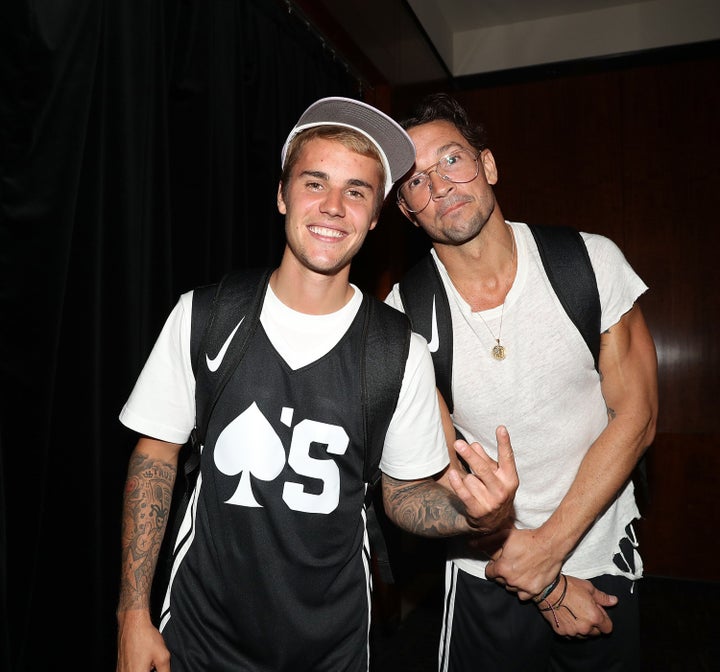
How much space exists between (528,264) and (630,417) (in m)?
0.51

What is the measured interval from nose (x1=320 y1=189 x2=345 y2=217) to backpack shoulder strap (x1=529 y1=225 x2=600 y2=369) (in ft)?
2.05

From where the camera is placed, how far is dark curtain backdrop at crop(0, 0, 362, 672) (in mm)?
1418

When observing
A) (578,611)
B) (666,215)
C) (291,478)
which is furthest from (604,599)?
(666,215)

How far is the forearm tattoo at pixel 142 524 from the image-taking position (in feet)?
4.13

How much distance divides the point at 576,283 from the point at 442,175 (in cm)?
51

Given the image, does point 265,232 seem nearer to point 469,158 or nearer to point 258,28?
point 258,28

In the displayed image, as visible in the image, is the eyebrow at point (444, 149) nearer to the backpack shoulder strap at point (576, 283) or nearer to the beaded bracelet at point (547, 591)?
the backpack shoulder strap at point (576, 283)

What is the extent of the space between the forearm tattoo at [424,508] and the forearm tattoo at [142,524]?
0.54 meters

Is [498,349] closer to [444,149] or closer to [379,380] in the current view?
[379,380]

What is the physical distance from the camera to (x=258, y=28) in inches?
98.3

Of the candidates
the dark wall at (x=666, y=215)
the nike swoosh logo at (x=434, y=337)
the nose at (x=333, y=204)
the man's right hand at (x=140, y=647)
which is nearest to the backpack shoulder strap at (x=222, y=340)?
the nose at (x=333, y=204)

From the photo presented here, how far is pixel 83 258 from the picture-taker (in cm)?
161

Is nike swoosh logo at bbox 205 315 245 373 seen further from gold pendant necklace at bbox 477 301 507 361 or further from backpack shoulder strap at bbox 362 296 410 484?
gold pendant necklace at bbox 477 301 507 361

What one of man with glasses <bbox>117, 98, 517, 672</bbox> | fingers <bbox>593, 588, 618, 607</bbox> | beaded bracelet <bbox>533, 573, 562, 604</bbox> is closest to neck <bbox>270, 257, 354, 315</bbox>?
man with glasses <bbox>117, 98, 517, 672</bbox>
